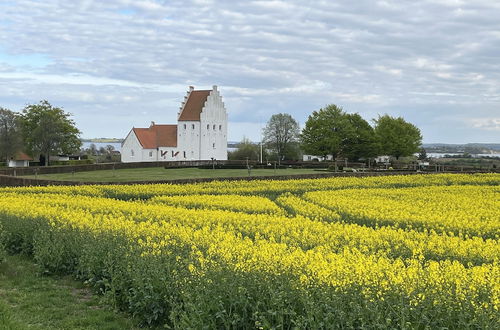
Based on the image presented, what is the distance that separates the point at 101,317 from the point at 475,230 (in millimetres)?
10424

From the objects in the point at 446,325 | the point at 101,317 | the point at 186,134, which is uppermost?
the point at 186,134

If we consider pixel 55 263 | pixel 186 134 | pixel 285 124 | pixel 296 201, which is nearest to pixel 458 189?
pixel 296 201

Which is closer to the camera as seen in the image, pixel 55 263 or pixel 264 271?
pixel 264 271

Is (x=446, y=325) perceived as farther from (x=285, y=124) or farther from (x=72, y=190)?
(x=285, y=124)

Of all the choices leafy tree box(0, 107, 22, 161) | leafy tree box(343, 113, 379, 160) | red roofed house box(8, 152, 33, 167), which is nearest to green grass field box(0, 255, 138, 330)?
leafy tree box(0, 107, 22, 161)

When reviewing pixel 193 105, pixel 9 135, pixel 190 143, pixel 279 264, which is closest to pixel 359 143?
pixel 190 143

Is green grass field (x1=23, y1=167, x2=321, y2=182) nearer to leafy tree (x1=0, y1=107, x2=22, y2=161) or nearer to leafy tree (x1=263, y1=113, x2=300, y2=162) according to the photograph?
leafy tree (x1=0, y1=107, x2=22, y2=161)

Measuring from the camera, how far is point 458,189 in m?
29.5

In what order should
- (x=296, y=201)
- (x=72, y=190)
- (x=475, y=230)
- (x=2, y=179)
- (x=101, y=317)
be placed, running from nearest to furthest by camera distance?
(x=101, y=317) < (x=475, y=230) < (x=296, y=201) < (x=72, y=190) < (x=2, y=179)

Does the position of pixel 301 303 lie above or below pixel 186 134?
below

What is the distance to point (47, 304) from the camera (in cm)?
1009

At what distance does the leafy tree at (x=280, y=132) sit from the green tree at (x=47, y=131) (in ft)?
131

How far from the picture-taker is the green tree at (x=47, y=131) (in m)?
86.8

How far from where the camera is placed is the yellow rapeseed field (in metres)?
6.43
